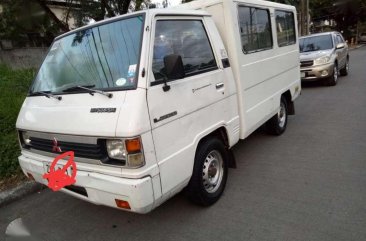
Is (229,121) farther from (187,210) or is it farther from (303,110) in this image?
(303,110)

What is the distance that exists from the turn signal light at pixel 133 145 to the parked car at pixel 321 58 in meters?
8.71

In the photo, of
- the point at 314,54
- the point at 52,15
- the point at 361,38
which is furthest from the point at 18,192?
the point at 361,38

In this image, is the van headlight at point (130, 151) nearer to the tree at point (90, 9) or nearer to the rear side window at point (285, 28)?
the rear side window at point (285, 28)

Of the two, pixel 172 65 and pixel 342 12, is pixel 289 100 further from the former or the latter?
pixel 342 12

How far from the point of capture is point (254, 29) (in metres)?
4.52

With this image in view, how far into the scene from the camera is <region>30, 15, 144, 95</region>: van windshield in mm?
2881

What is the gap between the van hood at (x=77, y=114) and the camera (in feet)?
8.66

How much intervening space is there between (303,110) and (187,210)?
16.4 feet

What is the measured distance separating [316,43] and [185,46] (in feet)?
29.4

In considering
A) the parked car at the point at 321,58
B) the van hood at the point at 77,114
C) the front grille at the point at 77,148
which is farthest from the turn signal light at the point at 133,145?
the parked car at the point at 321,58

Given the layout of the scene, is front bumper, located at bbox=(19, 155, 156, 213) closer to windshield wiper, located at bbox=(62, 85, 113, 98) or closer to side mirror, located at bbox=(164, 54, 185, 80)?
windshield wiper, located at bbox=(62, 85, 113, 98)

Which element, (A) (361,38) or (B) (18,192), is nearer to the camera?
A: (B) (18,192)

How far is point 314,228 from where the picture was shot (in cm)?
301

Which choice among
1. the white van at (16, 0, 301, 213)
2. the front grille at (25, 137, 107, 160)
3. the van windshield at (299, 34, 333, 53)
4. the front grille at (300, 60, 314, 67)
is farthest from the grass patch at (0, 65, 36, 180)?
the van windshield at (299, 34, 333, 53)
